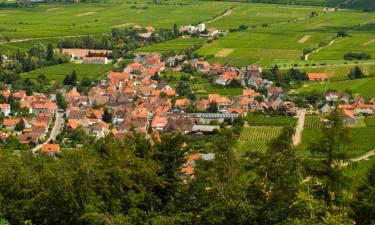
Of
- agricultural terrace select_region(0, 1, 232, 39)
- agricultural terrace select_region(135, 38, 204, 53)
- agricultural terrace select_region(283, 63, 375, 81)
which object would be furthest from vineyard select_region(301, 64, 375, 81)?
agricultural terrace select_region(0, 1, 232, 39)

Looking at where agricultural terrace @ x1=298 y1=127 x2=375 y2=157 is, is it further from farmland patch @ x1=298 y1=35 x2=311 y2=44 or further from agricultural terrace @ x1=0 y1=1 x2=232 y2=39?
agricultural terrace @ x1=0 y1=1 x2=232 y2=39

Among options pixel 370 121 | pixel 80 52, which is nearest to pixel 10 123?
pixel 370 121

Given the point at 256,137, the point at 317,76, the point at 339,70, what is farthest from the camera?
the point at 339,70

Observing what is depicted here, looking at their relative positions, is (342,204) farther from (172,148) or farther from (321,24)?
(321,24)

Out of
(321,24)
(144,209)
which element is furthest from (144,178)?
(321,24)

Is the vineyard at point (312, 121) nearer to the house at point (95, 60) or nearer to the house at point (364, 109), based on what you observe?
the house at point (364, 109)

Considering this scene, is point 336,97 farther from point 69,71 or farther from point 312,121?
point 69,71
